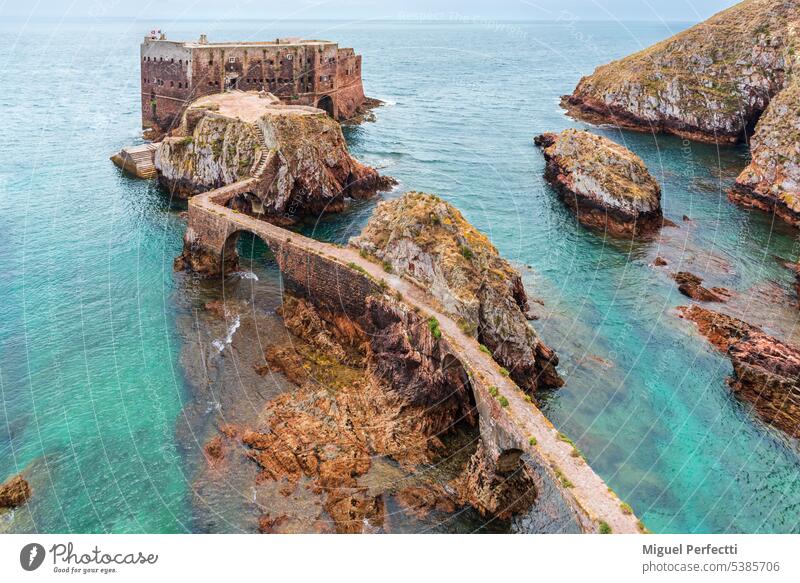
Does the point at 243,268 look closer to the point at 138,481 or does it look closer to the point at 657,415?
the point at 138,481

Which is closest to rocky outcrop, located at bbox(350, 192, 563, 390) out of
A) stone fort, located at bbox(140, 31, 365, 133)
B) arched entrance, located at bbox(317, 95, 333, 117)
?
stone fort, located at bbox(140, 31, 365, 133)

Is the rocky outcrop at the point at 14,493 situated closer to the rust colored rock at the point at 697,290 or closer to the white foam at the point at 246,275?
the white foam at the point at 246,275

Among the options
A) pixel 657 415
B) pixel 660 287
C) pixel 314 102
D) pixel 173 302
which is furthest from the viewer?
pixel 314 102

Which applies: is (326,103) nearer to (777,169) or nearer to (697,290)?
(777,169)

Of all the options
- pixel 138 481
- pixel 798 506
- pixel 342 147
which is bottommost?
pixel 138 481

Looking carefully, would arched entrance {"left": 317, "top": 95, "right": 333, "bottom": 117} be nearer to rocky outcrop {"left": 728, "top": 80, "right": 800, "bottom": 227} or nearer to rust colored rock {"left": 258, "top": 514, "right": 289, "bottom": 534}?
rocky outcrop {"left": 728, "top": 80, "right": 800, "bottom": 227}

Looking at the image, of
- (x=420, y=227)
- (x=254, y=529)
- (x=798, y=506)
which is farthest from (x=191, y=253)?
(x=798, y=506)
